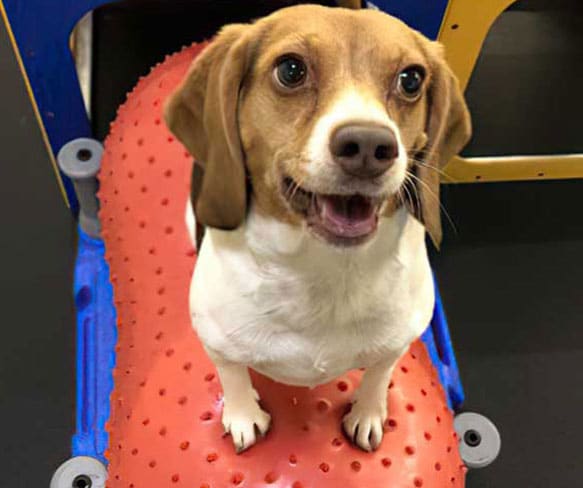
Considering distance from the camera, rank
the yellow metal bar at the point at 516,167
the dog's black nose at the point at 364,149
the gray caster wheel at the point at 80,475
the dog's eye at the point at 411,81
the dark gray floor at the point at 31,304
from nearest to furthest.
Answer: the dog's black nose at the point at 364,149, the dog's eye at the point at 411,81, the gray caster wheel at the point at 80,475, the dark gray floor at the point at 31,304, the yellow metal bar at the point at 516,167

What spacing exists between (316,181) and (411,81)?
0.17 metres

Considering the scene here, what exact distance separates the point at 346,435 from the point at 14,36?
1.02 metres

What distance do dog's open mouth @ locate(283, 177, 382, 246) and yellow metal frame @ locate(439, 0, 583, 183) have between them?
83 cm

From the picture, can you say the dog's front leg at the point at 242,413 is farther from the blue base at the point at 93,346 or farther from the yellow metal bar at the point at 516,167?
the yellow metal bar at the point at 516,167

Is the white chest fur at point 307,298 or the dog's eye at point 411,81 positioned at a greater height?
the dog's eye at point 411,81

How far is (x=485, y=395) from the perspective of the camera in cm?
164

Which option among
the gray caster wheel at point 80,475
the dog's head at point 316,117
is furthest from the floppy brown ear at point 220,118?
the gray caster wheel at point 80,475

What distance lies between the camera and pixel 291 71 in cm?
77

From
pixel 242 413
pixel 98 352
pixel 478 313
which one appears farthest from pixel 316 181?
pixel 478 313

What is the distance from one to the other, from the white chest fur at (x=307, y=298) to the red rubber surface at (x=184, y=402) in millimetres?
184

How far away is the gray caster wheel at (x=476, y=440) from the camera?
1349mm

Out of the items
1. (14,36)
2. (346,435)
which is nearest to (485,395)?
(346,435)

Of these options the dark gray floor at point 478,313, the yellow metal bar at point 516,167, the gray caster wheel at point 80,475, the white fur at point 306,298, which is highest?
the white fur at point 306,298

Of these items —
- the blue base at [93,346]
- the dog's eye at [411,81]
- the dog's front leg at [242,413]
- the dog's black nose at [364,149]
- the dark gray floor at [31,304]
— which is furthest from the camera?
the dark gray floor at [31,304]
